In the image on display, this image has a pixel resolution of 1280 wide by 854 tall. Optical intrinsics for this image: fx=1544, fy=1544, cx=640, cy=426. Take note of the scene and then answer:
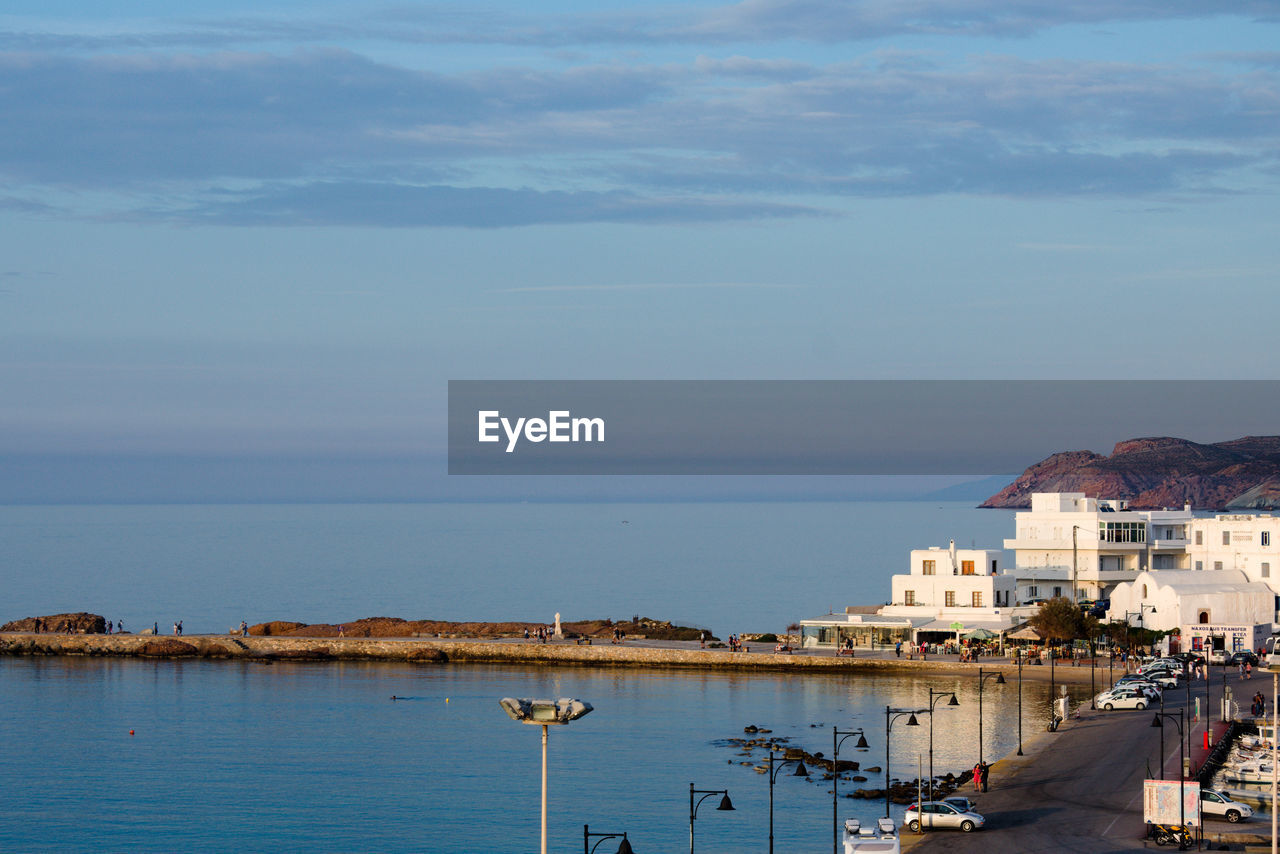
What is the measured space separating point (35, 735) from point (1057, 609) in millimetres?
63011

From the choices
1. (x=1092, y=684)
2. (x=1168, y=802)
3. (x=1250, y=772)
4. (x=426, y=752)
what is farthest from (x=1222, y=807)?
(x=426, y=752)

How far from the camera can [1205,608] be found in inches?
4016

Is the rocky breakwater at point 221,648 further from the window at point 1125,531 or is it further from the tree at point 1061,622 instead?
the window at point 1125,531

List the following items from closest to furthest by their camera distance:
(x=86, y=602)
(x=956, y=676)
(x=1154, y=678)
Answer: (x=1154, y=678)
(x=956, y=676)
(x=86, y=602)

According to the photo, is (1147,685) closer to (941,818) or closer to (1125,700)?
(1125,700)

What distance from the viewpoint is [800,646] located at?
10938 cm

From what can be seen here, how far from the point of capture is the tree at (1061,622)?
101 m

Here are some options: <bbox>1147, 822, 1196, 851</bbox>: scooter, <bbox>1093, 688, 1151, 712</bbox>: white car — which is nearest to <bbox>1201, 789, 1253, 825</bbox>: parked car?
<bbox>1147, 822, 1196, 851</bbox>: scooter

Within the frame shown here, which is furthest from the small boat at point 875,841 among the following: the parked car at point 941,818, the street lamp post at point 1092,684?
the street lamp post at point 1092,684

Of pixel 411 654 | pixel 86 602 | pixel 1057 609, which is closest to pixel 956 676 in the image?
pixel 1057 609

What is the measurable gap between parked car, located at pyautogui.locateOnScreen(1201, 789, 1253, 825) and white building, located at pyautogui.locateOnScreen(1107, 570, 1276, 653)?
50.5 m

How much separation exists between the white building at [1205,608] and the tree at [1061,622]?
5.67 meters

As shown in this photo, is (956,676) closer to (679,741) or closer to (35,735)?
(679,741)

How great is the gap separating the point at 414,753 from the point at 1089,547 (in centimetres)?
6314
